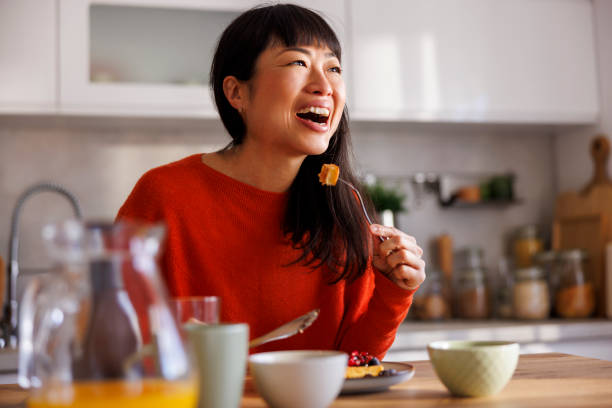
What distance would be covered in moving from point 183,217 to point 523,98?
6.27ft

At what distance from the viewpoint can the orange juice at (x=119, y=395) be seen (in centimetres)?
53

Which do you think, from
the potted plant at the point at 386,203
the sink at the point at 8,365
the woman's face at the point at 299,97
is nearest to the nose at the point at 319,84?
the woman's face at the point at 299,97

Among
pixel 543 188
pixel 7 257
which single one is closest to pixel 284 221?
pixel 7 257

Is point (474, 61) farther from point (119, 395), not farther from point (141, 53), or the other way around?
point (119, 395)

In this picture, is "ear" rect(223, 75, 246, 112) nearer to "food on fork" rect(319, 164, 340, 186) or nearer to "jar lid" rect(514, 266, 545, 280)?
"food on fork" rect(319, 164, 340, 186)

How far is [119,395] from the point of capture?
53 cm

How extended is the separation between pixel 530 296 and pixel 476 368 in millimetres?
1977

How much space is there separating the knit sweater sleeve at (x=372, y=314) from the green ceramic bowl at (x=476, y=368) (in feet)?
1.34

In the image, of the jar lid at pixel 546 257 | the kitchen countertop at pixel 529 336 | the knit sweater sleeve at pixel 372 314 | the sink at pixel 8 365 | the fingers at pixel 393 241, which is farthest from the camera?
the jar lid at pixel 546 257

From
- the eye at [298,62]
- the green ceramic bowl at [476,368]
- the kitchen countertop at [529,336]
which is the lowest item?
the kitchen countertop at [529,336]

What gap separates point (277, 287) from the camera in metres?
1.43

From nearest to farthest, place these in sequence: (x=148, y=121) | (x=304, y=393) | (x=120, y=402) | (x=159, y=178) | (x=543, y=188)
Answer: (x=120, y=402), (x=304, y=393), (x=159, y=178), (x=148, y=121), (x=543, y=188)

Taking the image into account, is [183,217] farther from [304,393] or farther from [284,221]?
[304,393]

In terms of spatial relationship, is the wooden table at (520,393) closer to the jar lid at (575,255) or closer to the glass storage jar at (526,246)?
the jar lid at (575,255)
